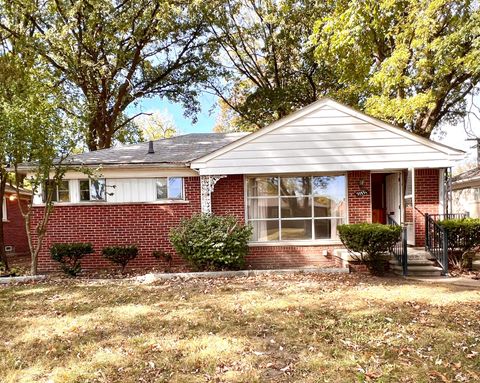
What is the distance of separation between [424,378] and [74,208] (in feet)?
31.3

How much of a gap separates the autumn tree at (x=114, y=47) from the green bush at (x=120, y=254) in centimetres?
586

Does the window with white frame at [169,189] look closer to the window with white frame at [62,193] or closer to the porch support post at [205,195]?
the porch support post at [205,195]

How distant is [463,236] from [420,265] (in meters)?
1.23

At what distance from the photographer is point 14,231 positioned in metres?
18.3

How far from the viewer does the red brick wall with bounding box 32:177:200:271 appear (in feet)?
35.6

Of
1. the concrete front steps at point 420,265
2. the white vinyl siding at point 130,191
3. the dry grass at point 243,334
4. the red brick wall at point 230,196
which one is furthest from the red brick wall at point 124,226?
the concrete front steps at point 420,265

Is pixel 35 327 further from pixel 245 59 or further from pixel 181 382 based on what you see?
pixel 245 59

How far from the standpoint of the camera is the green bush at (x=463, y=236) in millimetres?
9406

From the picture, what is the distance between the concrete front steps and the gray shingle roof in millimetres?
5867

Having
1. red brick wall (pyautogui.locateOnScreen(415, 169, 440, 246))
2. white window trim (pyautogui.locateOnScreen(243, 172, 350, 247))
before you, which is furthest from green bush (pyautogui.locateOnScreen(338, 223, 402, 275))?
red brick wall (pyautogui.locateOnScreen(415, 169, 440, 246))

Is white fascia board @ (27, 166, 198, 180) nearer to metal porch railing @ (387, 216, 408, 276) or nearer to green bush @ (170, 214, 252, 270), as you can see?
green bush @ (170, 214, 252, 270)

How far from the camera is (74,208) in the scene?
10.8 meters

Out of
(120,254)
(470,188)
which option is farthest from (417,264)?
(470,188)

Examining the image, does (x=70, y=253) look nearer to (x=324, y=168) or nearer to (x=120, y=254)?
(x=120, y=254)
